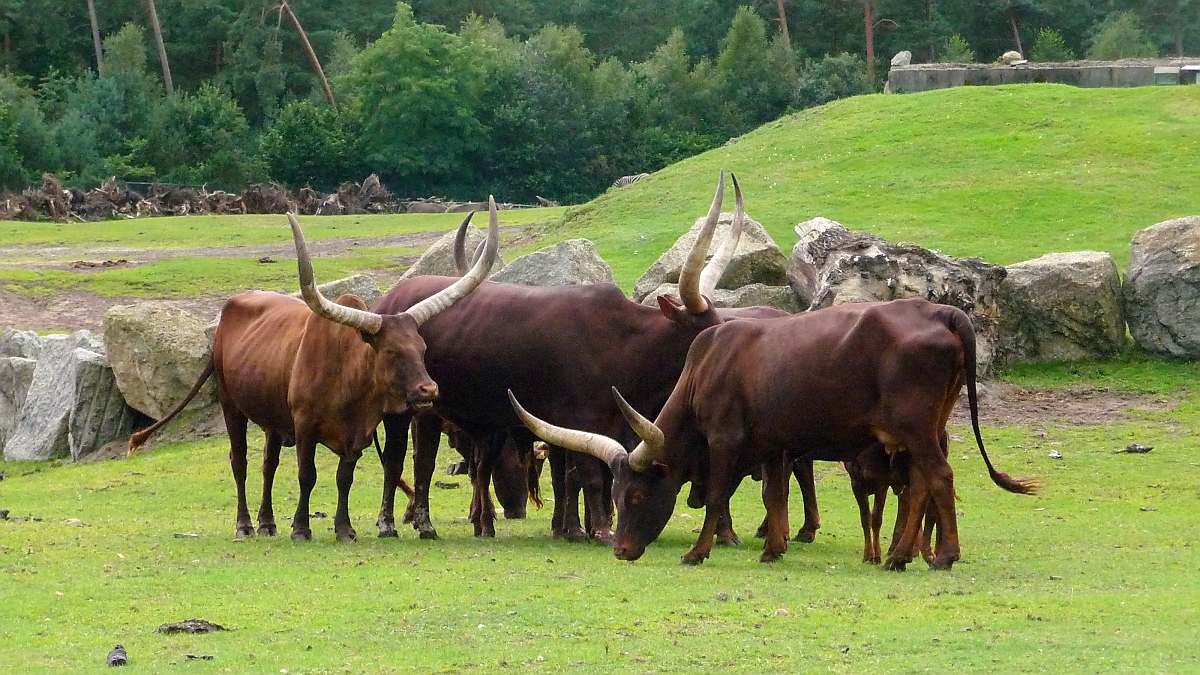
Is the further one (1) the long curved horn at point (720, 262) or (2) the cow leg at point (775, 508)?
(1) the long curved horn at point (720, 262)

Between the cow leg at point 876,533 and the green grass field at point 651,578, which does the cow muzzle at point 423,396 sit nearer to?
the green grass field at point 651,578

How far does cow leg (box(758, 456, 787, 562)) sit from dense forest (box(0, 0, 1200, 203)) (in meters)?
48.0

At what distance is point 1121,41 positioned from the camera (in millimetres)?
63500

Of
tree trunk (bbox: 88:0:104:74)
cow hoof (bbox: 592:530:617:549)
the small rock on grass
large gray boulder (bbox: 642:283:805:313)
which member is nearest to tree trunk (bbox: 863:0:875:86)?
tree trunk (bbox: 88:0:104:74)

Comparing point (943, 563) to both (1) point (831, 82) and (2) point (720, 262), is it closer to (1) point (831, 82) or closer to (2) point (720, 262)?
(2) point (720, 262)

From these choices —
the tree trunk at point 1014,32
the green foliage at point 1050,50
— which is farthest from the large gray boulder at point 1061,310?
the tree trunk at point 1014,32

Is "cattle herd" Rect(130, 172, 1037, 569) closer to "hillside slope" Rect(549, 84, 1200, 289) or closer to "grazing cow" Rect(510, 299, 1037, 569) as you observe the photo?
"grazing cow" Rect(510, 299, 1037, 569)

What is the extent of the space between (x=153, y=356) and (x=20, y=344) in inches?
202

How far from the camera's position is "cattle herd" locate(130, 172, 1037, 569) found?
11.5 m

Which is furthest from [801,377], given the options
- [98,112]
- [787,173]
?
[98,112]

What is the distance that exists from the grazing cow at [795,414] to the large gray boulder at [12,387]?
12.7m

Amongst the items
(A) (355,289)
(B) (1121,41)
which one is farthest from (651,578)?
(B) (1121,41)

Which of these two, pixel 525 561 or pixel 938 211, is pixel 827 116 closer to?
pixel 938 211

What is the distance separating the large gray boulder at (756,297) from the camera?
68.7 ft
